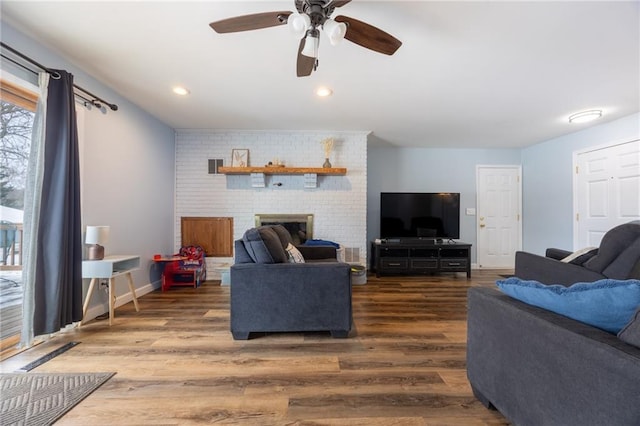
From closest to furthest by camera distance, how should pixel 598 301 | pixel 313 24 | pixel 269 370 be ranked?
pixel 598 301 < pixel 313 24 < pixel 269 370

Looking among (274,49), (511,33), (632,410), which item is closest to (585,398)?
(632,410)

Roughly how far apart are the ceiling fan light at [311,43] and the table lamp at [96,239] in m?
2.30

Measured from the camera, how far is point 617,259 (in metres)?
1.94

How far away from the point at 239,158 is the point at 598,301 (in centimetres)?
419

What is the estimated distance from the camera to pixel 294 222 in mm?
4305

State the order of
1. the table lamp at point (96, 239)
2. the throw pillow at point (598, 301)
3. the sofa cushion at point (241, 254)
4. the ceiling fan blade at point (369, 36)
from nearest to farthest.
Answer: the throw pillow at point (598, 301), the ceiling fan blade at point (369, 36), the sofa cushion at point (241, 254), the table lamp at point (96, 239)

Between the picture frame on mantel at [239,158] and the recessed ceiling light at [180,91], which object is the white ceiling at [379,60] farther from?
the picture frame on mantel at [239,158]

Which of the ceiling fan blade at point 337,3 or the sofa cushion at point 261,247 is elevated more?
the ceiling fan blade at point 337,3

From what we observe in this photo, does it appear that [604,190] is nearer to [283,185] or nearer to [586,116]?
[586,116]

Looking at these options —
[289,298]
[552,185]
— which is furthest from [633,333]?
[552,185]

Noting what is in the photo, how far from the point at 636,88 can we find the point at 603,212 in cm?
191

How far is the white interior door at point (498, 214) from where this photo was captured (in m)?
5.08

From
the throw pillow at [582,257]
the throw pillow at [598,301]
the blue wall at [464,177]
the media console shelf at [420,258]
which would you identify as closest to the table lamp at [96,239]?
the throw pillow at [598,301]

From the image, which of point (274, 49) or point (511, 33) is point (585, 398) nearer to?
point (511, 33)
